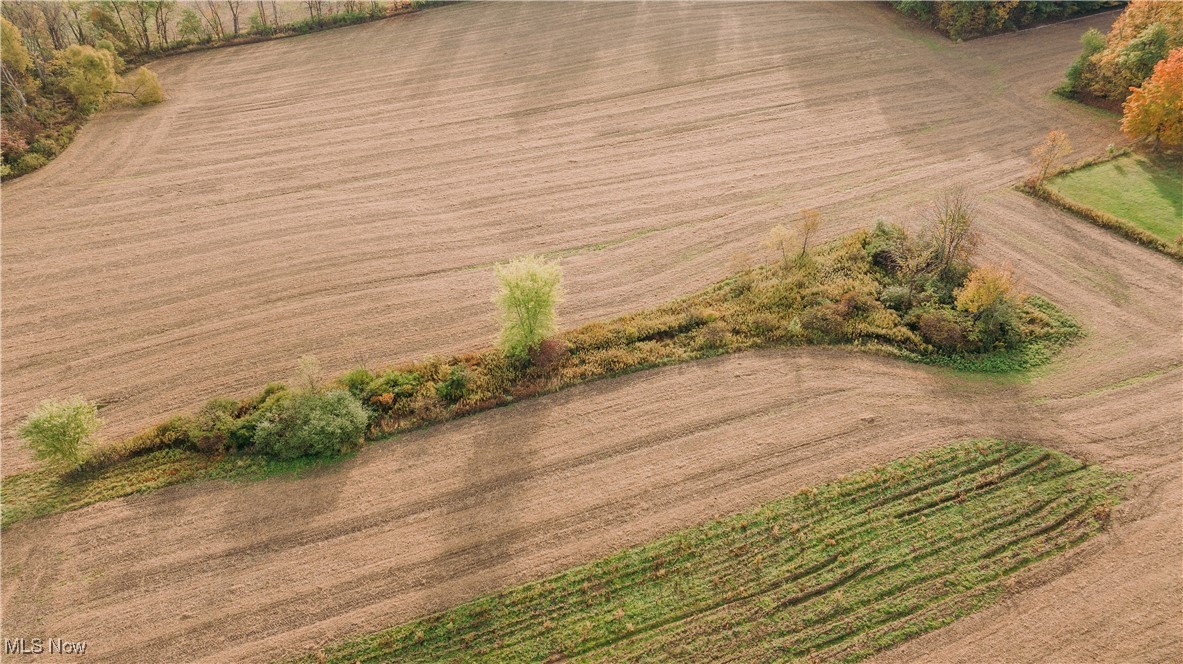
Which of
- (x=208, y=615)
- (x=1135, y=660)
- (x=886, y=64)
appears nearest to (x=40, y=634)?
(x=208, y=615)

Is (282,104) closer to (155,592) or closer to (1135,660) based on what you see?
(155,592)

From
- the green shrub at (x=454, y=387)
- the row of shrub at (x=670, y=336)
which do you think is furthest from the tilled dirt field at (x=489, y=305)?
the green shrub at (x=454, y=387)

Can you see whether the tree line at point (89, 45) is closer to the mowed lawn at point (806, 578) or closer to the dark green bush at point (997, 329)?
the mowed lawn at point (806, 578)

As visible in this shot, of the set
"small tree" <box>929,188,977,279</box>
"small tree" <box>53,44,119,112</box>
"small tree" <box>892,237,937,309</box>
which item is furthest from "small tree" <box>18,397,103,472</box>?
"small tree" <box>929,188,977,279</box>

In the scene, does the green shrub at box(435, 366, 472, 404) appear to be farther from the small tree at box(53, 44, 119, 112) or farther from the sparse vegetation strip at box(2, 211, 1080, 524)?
the small tree at box(53, 44, 119, 112)

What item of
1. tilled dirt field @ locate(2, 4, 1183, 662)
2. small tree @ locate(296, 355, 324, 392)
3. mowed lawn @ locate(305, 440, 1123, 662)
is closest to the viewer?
mowed lawn @ locate(305, 440, 1123, 662)

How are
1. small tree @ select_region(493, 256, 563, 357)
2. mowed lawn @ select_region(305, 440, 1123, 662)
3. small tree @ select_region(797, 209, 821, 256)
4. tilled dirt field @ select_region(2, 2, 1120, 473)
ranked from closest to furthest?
mowed lawn @ select_region(305, 440, 1123, 662) → small tree @ select_region(493, 256, 563, 357) → tilled dirt field @ select_region(2, 2, 1120, 473) → small tree @ select_region(797, 209, 821, 256)

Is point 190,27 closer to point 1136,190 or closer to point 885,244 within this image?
point 885,244
